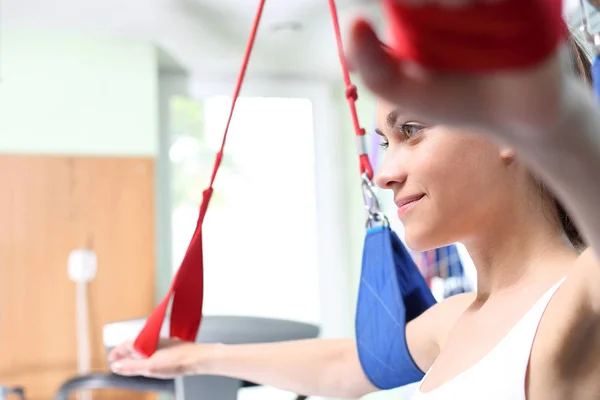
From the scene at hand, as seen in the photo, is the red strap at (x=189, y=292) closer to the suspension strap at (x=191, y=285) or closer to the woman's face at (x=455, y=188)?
the suspension strap at (x=191, y=285)

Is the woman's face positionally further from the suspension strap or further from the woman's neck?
the suspension strap

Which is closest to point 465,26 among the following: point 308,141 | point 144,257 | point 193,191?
point 144,257

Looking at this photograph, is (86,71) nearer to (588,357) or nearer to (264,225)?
(264,225)

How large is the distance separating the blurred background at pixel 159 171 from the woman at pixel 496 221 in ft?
3.35

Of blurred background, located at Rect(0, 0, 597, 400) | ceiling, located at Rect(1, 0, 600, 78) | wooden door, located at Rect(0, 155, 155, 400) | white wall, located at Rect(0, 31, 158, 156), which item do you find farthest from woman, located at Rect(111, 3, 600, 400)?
white wall, located at Rect(0, 31, 158, 156)

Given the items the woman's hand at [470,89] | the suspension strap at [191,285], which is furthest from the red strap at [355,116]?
the woman's hand at [470,89]

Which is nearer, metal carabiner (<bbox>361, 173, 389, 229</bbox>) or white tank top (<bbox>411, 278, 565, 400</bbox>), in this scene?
white tank top (<bbox>411, 278, 565, 400</bbox>)

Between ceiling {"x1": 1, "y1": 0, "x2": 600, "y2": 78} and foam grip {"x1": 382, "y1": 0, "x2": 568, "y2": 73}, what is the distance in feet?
6.45

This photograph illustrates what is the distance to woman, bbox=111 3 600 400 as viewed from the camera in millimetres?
214

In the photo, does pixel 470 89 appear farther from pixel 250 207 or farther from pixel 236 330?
pixel 250 207

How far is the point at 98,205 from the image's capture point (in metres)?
2.50

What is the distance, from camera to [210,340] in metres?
1.29

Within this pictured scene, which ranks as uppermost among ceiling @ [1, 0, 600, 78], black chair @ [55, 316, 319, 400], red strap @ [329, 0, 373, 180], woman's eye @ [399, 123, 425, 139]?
ceiling @ [1, 0, 600, 78]

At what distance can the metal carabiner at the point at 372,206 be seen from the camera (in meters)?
0.94
